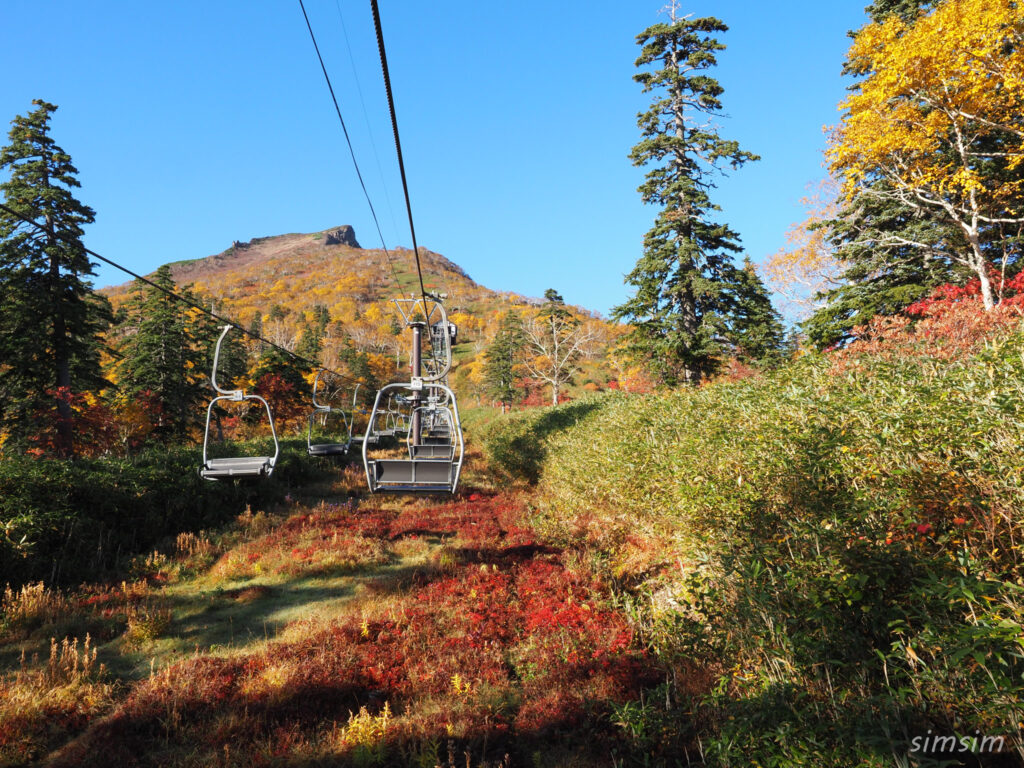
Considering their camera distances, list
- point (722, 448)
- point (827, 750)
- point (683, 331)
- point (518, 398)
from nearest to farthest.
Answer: point (827, 750) → point (722, 448) → point (683, 331) → point (518, 398)

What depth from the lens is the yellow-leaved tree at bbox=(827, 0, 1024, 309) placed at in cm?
1288

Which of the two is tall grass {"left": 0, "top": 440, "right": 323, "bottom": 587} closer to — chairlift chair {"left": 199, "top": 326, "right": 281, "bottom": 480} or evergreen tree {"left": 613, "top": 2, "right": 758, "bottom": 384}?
chairlift chair {"left": 199, "top": 326, "right": 281, "bottom": 480}

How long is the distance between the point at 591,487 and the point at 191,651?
25.2 feet

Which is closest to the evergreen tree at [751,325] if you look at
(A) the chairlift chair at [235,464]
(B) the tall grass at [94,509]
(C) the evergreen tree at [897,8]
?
(C) the evergreen tree at [897,8]

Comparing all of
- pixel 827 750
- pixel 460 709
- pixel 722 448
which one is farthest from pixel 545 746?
pixel 722 448

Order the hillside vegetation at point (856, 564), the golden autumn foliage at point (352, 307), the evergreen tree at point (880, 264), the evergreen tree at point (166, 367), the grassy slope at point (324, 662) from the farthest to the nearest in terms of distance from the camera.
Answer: the golden autumn foliage at point (352, 307) < the evergreen tree at point (166, 367) < the evergreen tree at point (880, 264) < the grassy slope at point (324, 662) < the hillside vegetation at point (856, 564)

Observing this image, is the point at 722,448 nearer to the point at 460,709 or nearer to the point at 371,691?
the point at 460,709

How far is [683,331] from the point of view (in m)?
20.0

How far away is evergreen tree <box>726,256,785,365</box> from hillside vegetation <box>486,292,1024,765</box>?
11.7m

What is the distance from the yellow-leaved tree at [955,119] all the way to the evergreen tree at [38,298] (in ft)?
103

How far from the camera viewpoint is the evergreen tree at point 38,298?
20078 millimetres

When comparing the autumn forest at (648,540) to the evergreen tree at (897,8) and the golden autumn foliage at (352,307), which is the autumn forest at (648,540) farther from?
the golden autumn foliage at (352,307)

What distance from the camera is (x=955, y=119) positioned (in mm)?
14406

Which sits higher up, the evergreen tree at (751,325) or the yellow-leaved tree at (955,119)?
the yellow-leaved tree at (955,119)
